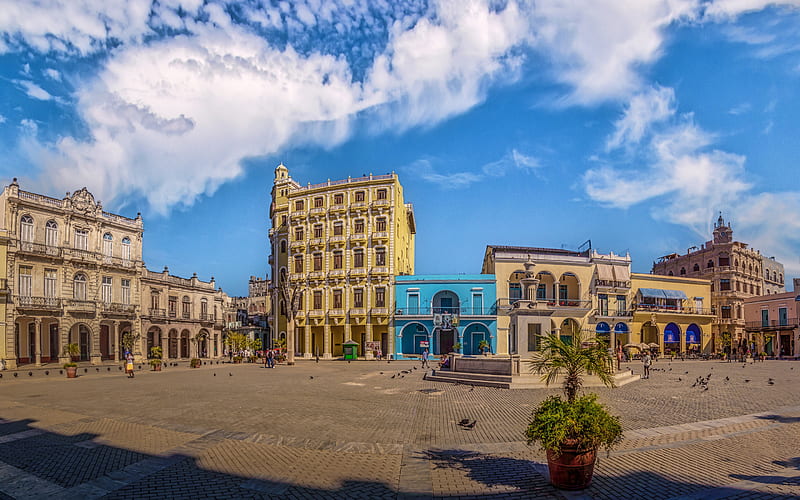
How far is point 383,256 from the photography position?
176 ft

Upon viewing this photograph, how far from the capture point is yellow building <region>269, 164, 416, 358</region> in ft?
175

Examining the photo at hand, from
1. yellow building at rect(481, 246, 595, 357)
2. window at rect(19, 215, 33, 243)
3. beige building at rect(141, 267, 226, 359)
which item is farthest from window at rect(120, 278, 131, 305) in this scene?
yellow building at rect(481, 246, 595, 357)

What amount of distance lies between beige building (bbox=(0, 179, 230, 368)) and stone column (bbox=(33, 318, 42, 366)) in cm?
7

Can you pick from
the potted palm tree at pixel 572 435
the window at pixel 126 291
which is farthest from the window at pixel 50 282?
the potted palm tree at pixel 572 435

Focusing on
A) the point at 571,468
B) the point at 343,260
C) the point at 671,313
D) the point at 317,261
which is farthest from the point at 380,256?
the point at 571,468

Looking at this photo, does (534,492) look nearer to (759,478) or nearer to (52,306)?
(759,478)

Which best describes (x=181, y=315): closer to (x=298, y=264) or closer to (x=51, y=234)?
(x=298, y=264)

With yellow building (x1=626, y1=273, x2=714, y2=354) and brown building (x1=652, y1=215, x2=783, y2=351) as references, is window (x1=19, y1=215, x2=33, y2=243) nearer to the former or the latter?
yellow building (x1=626, y1=273, x2=714, y2=354)

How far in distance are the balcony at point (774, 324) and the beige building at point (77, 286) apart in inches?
2528

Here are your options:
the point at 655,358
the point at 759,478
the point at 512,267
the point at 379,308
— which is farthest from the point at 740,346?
the point at 759,478

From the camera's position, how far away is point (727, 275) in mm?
62125

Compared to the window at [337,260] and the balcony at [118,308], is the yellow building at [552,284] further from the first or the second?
the balcony at [118,308]

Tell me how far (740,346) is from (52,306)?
70144 millimetres

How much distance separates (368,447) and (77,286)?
42558 mm
